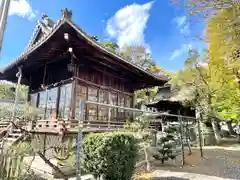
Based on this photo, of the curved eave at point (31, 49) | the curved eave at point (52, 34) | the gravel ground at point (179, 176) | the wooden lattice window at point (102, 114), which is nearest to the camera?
the gravel ground at point (179, 176)

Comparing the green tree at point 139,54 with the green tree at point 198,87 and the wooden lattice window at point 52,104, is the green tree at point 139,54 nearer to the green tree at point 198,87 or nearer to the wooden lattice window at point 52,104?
the green tree at point 198,87

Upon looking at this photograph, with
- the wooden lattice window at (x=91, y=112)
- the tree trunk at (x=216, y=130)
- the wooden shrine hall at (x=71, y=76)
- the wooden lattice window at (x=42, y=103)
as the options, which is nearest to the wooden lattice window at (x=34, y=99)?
the wooden shrine hall at (x=71, y=76)

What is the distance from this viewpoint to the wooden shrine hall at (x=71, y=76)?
6523 mm

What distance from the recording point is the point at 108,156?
11.8 ft

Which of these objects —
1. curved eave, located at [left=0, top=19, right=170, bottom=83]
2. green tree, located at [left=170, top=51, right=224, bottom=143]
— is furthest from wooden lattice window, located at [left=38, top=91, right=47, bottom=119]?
green tree, located at [left=170, top=51, right=224, bottom=143]

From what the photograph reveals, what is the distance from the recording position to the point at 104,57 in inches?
293

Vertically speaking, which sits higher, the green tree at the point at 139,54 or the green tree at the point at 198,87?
the green tree at the point at 139,54

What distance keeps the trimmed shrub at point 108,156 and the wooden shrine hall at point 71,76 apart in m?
2.36

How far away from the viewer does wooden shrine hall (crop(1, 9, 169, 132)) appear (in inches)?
257

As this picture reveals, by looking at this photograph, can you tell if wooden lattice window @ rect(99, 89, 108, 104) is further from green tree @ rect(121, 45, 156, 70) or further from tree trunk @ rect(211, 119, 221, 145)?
green tree @ rect(121, 45, 156, 70)

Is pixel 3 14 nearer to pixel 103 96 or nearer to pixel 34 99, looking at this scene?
pixel 103 96

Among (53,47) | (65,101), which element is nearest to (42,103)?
(65,101)

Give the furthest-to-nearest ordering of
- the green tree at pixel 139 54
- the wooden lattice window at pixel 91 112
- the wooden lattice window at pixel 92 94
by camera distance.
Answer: the green tree at pixel 139 54, the wooden lattice window at pixel 92 94, the wooden lattice window at pixel 91 112

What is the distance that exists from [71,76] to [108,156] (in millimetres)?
4964
